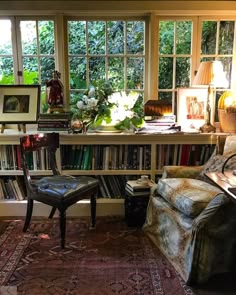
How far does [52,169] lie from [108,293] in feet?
4.42

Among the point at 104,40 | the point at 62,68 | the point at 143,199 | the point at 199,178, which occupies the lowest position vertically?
the point at 143,199

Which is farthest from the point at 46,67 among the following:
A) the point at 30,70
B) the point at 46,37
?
the point at 46,37

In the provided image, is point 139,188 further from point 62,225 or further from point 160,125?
point 62,225

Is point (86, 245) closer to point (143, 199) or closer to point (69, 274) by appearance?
point (69, 274)

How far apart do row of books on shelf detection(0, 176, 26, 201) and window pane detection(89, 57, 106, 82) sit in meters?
1.27

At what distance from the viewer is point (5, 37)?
3.25 meters

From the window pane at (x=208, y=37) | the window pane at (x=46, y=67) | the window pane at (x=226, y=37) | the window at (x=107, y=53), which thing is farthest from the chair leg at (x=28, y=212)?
the window pane at (x=226, y=37)

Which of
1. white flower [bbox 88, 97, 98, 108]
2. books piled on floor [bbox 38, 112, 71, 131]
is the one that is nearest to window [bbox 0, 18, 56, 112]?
books piled on floor [bbox 38, 112, 71, 131]

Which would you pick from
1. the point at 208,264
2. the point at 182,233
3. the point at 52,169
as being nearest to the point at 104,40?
the point at 52,169

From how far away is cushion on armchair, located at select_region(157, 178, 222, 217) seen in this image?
2.15 metres

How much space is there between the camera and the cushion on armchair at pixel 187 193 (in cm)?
215

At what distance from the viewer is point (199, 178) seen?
265 cm

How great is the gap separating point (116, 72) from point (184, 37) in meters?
0.78

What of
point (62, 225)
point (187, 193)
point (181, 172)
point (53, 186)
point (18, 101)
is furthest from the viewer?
point (18, 101)
